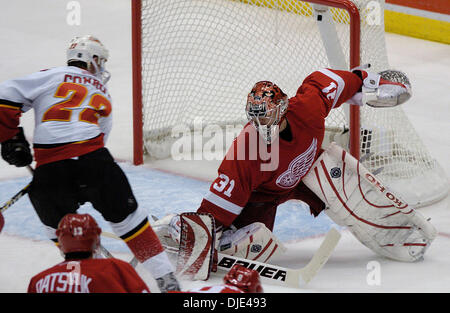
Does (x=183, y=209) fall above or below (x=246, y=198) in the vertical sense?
below

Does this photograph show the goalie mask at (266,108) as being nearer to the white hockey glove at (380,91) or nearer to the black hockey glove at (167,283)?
the white hockey glove at (380,91)

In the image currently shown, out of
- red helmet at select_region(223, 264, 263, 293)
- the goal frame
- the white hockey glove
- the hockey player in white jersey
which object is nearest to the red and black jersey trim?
the hockey player in white jersey

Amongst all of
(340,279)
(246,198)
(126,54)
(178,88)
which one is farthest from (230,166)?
(126,54)

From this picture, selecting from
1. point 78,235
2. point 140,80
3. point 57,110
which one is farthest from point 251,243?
point 140,80

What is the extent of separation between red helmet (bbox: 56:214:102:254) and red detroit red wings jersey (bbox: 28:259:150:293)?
0.04 m

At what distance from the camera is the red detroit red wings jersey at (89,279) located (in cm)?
268

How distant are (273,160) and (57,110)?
2.89 ft

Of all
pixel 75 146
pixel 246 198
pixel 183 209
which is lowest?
pixel 183 209

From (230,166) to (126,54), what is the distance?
155 inches

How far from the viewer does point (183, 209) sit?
186 inches

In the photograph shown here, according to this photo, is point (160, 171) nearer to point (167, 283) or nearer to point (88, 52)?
point (88, 52)

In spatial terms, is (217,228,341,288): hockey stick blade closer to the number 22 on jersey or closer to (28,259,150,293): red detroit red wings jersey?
the number 22 on jersey

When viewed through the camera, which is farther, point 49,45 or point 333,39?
point 49,45

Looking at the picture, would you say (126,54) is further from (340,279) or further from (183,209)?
(340,279)
